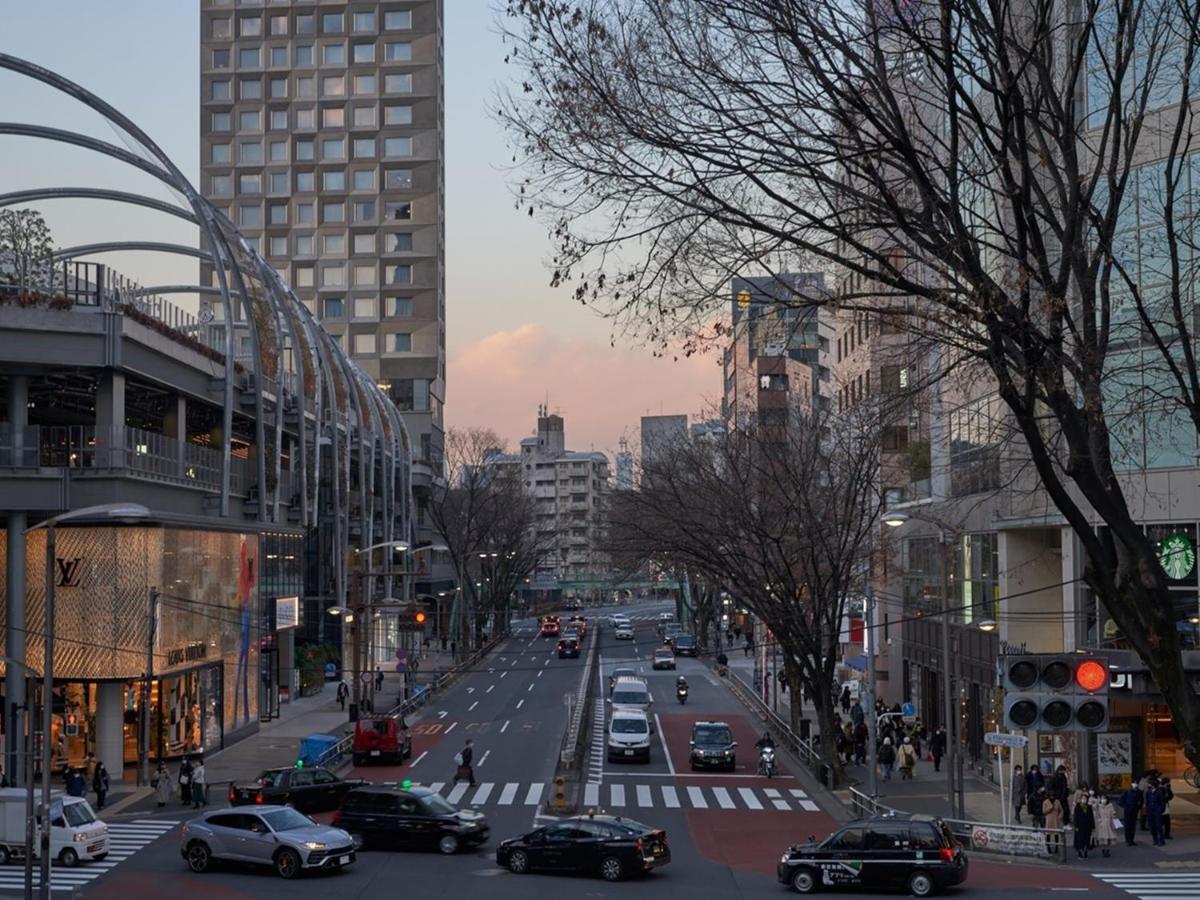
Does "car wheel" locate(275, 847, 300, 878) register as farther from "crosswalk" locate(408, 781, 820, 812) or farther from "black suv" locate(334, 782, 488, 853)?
"crosswalk" locate(408, 781, 820, 812)

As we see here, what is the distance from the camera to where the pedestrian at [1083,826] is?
29.5 meters

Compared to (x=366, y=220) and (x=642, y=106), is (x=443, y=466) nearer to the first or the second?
(x=366, y=220)

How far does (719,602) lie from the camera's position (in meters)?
105

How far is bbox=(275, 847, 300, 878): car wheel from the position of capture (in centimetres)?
2791

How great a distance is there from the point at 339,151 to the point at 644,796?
3777 inches

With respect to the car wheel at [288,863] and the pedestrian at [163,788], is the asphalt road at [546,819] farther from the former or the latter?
the pedestrian at [163,788]

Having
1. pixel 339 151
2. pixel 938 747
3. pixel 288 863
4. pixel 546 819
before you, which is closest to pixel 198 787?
pixel 546 819

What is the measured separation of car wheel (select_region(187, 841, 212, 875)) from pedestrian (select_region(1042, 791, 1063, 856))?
17263 millimetres

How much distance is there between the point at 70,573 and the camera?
4366 cm

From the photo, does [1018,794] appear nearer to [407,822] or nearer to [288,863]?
[407,822]

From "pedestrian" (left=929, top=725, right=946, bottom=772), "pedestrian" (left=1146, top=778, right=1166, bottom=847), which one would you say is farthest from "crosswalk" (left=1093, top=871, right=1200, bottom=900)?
"pedestrian" (left=929, top=725, right=946, bottom=772)

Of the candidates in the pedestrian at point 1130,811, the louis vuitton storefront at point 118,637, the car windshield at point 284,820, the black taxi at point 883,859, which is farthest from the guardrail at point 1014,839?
the louis vuitton storefront at point 118,637

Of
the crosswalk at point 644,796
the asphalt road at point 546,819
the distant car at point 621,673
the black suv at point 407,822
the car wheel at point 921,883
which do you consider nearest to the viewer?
the car wheel at point 921,883

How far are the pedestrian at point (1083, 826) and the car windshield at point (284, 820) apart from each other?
1574cm
